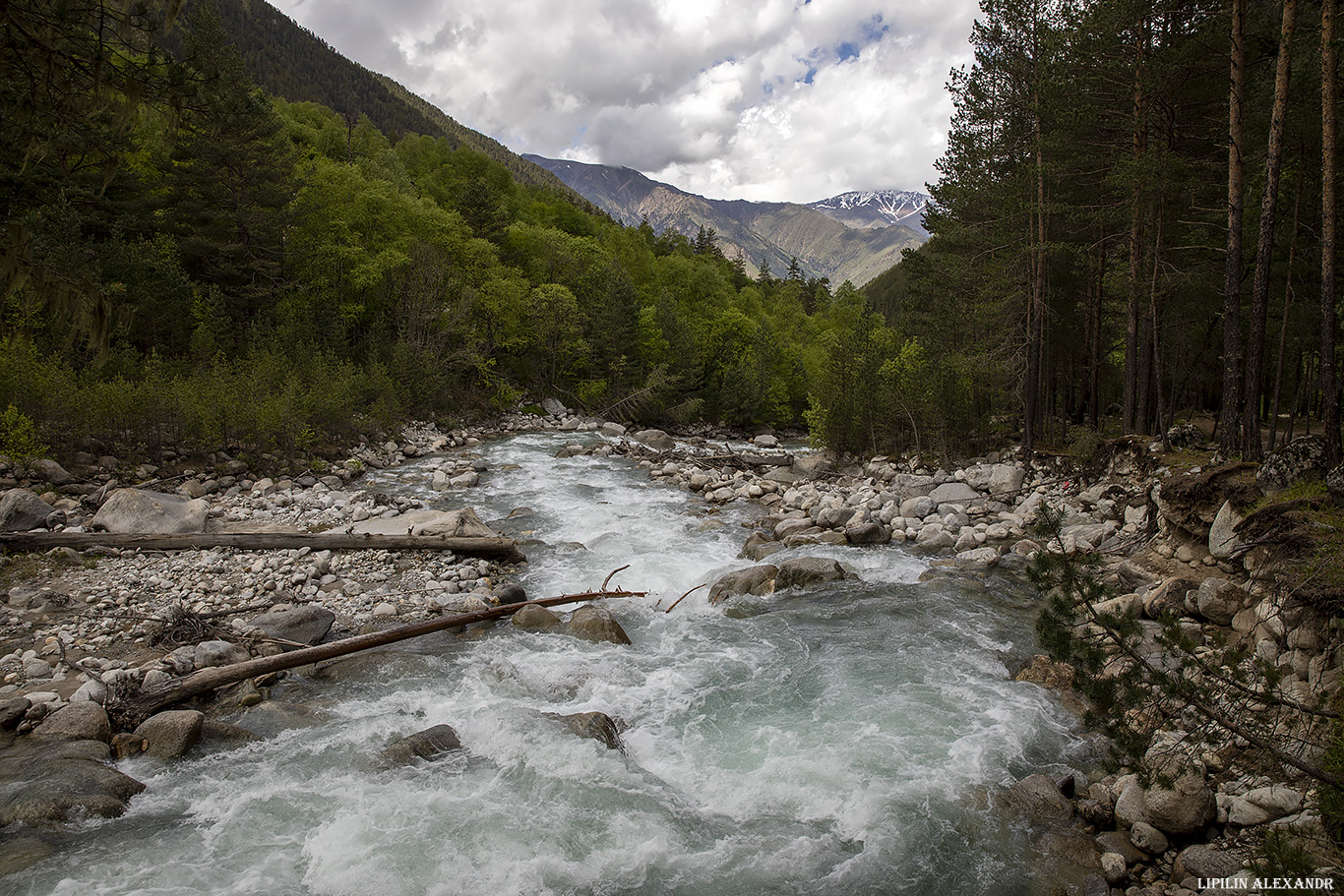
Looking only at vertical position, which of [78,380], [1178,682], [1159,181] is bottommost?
[1178,682]

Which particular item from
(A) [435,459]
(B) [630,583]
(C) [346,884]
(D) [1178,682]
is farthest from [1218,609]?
(A) [435,459]

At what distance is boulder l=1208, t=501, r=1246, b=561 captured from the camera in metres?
9.67

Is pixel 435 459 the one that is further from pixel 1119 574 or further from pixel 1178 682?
pixel 1178 682

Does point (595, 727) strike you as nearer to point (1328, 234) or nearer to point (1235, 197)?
point (1328, 234)

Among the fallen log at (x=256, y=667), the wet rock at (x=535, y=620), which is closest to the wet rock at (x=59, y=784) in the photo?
the fallen log at (x=256, y=667)

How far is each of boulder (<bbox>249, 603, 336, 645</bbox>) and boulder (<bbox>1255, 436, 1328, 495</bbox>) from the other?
48.1 ft

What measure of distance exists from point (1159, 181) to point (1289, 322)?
690 cm

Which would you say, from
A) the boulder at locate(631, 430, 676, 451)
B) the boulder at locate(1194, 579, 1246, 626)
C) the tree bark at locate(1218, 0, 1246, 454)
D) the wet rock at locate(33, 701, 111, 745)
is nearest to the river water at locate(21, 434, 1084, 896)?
the wet rock at locate(33, 701, 111, 745)

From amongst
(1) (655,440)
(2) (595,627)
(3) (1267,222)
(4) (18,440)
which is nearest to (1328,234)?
(3) (1267,222)

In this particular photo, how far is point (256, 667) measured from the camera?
26.2 feet

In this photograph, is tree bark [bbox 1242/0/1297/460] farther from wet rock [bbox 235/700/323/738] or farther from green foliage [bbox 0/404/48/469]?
green foliage [bbox 0/404/48/469]

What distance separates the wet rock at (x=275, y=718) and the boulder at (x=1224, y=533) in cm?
1323

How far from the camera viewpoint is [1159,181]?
13.6m

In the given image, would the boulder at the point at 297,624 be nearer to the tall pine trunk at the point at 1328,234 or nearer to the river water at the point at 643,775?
the river water at the point at 643,775
